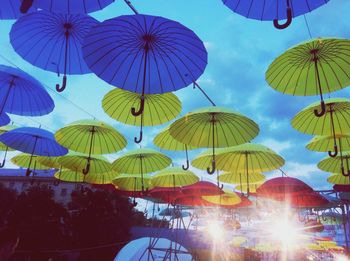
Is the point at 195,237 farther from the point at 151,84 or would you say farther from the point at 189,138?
the point at 151,84

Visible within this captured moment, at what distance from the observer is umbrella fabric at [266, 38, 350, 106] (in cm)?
372

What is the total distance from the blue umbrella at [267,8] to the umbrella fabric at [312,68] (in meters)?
0.88

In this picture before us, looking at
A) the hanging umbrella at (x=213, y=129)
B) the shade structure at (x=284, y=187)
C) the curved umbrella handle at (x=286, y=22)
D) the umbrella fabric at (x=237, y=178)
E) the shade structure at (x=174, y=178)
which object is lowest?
the shade structure at (x=284, y=187)

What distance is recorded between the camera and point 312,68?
4168 millimetres

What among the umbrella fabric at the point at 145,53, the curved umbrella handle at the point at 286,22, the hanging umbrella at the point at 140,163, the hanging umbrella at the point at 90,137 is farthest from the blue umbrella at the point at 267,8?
the hanging umbrella at the point at 140,163

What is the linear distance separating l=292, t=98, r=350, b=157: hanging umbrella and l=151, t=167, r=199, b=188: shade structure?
11.9 ft

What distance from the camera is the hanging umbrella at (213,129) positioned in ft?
16.6

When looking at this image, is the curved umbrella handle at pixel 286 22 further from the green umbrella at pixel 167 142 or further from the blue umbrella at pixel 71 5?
the green umbrella at pixel 167 142

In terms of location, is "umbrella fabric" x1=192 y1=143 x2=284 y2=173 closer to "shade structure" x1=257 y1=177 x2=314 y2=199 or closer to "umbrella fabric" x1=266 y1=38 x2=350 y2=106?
"shade structure" x1=257 y1=177 x2=314 y2=199

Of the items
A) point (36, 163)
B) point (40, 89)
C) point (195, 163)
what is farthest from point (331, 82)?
point (36, 163)

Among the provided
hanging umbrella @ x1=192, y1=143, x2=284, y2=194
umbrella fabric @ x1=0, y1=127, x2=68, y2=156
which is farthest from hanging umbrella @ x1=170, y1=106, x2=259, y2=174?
umbrella fabric @ x1=0, y1=127, x2=68, y2=156

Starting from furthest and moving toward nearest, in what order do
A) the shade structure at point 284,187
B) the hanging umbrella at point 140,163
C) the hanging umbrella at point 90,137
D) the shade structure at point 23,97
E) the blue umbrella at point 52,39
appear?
the hanging umbrella at point 140,163 → the shade structure at point 284,187 → the hanging umbrella at point 90,137 → the shade structure at point 23,97 → the blue umbrella at point 52,39

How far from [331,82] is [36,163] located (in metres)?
9.52

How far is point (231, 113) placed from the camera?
476 cm
